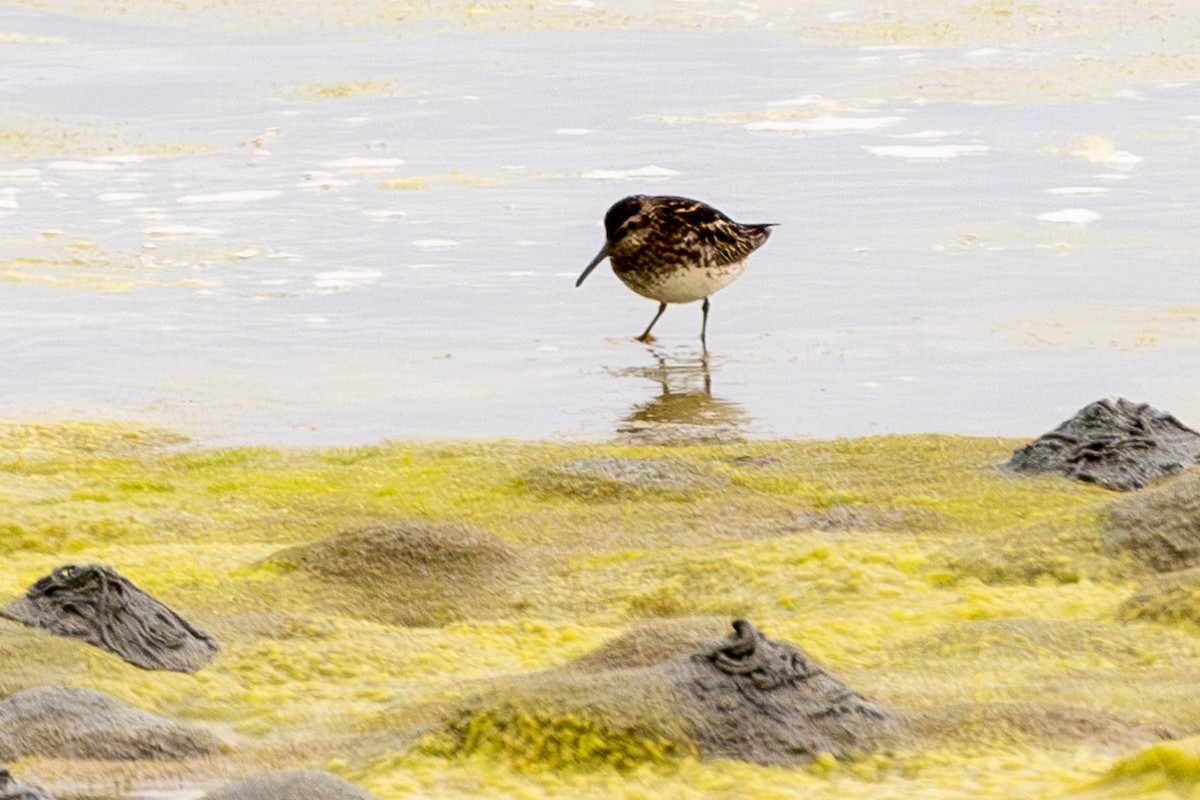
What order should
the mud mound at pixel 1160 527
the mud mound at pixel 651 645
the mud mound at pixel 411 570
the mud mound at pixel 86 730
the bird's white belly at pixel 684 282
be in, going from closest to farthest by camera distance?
the mud mound at pixel 86 730
the mud mound at pixel 651 645
the mud mound at pixel 411 570
the mud mound at pixel 1160 527
the bird's white belly at pixel 684 282

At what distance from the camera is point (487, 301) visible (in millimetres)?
12234

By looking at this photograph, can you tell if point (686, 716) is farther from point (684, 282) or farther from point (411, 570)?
point (684, 282)

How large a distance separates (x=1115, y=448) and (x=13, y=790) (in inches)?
197

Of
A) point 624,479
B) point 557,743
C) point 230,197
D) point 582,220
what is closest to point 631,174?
point 582,220

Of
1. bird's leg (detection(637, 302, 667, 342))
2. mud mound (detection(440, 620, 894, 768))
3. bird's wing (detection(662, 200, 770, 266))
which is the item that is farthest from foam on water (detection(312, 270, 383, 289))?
mud mound (detection(440, 620, 894, 768))

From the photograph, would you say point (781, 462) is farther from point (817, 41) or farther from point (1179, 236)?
point (817, 41)

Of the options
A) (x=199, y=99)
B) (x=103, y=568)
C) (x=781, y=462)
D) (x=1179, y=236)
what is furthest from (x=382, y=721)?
(x=199, y=99)

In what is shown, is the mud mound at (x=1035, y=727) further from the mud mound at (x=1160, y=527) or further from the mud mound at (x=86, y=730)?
the mud mound at (x=1160, y=527)

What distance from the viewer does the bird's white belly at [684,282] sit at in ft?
38.8

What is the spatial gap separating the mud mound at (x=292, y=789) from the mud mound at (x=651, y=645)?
125 centimetres

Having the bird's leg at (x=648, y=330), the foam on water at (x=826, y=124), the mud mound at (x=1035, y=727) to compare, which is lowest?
the bird's leg at (x=648, y=330)

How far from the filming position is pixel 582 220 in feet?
47.3

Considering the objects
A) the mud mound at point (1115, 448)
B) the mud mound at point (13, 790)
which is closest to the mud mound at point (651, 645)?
the mud mound at point (13, 790)

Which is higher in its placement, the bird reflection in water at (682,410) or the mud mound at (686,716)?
the mud mound at (686,716)
